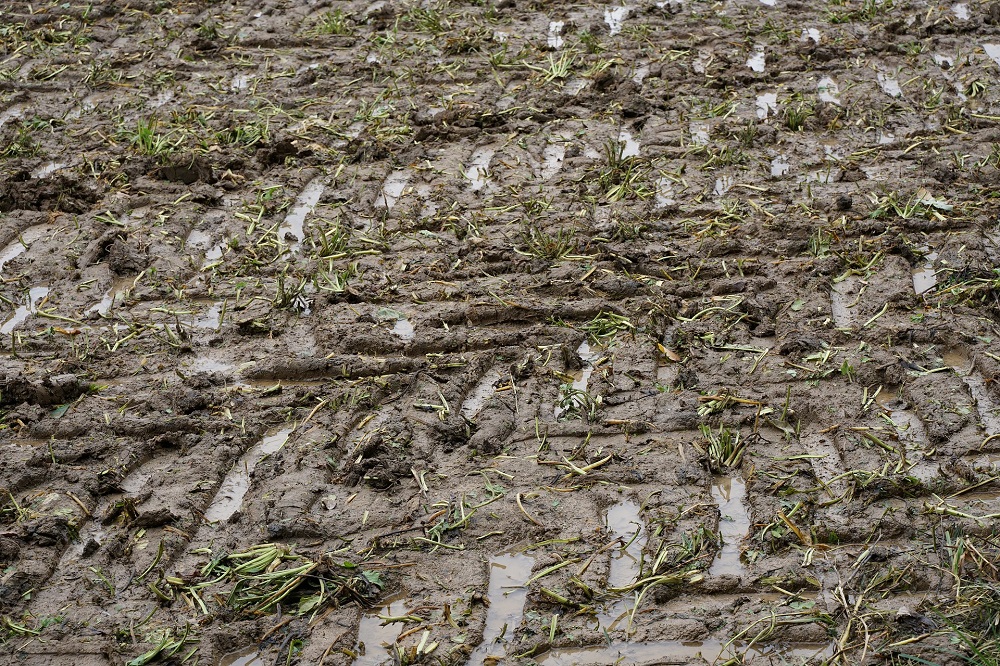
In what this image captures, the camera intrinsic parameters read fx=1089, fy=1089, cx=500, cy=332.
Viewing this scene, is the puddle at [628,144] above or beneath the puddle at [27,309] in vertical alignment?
beneath

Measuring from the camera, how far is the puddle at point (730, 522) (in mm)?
3654

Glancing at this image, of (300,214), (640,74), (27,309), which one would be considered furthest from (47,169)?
(640,74)

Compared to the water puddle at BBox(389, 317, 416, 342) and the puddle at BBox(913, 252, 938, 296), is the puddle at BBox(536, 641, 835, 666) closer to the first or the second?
the water puddle at BBox(389, 317, 416, 342)

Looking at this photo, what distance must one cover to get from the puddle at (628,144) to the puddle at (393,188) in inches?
49.6

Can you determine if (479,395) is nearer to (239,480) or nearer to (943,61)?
(239,480)

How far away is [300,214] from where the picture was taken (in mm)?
5898

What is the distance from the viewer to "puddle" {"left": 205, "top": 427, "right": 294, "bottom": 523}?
404 centimetres

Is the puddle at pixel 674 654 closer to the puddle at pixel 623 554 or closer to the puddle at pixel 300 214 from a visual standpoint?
the puddle at pixel 623 554

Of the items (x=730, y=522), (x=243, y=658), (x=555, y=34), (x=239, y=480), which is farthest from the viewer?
(x=555, y=34)

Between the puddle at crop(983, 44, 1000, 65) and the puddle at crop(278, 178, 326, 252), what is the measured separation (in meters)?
4.48

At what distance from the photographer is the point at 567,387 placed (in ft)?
14.7

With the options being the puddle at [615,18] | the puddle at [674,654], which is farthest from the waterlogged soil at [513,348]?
the puddle at [615,18]

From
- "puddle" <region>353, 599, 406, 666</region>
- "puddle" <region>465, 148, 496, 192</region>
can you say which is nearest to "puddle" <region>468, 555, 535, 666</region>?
"puddle" <region>353, 599, 406, 666</region>

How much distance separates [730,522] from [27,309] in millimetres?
3487
